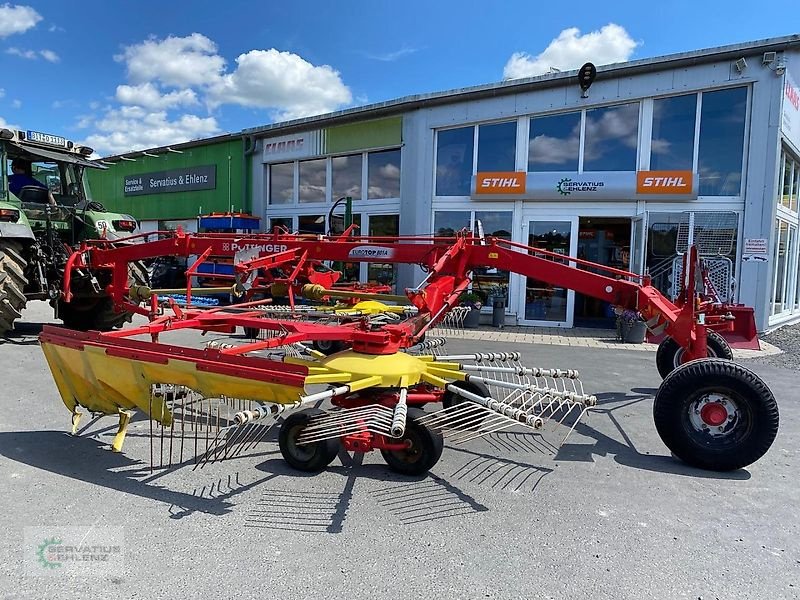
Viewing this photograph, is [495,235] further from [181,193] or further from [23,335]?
[181,193]

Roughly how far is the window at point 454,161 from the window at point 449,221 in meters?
0.42

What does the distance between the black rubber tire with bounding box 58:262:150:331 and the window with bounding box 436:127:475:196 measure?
6682 millimetres

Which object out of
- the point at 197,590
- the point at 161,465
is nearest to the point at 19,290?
the point at 161,465

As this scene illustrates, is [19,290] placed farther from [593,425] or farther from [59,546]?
[593,425]

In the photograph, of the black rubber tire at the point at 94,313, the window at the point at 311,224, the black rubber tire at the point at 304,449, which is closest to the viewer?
the black rubber tire at the point at 304,449

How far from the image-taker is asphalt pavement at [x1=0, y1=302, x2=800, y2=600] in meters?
2.47

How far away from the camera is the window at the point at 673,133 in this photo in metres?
10.3

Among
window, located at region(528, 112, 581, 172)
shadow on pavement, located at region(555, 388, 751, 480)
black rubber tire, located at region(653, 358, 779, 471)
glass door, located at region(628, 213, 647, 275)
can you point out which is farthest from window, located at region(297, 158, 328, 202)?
black rubber tire, located at region(653, 358, 779, 471)

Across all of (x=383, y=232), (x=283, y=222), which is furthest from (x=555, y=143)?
(x=283, y=222)

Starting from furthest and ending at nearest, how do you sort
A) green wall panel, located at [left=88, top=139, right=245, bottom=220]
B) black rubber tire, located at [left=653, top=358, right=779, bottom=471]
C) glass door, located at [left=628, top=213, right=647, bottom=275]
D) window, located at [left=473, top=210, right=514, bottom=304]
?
1. green wall panel, located at [left=88, top=139, right=245, bottom=220]
2. window, located at [left=473, top=210, right=514, bottom=304]
3. glass door, located at [left=628, top=213, right=647, bottom=275]
4. black rubber tire, located at [left=653, top=358, right=779, bottom=471]

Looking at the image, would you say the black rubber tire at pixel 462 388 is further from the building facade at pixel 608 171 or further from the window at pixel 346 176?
the window at pixel 346 176

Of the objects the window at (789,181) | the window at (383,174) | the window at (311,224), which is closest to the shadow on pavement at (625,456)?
the window at (789,181)

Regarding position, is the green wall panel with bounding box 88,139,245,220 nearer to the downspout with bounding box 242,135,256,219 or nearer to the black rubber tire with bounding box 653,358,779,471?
the downspout with bounding box 242,135,256,219

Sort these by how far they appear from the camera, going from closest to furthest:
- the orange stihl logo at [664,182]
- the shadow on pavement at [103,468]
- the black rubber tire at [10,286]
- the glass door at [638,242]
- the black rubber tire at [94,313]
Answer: the shadow on pavement at [103,468]
the black rubber tire at [10,286]
the black rubber tire at [94,313]
the orange stihl logo at [664,182]
the glass door at [638,242]
